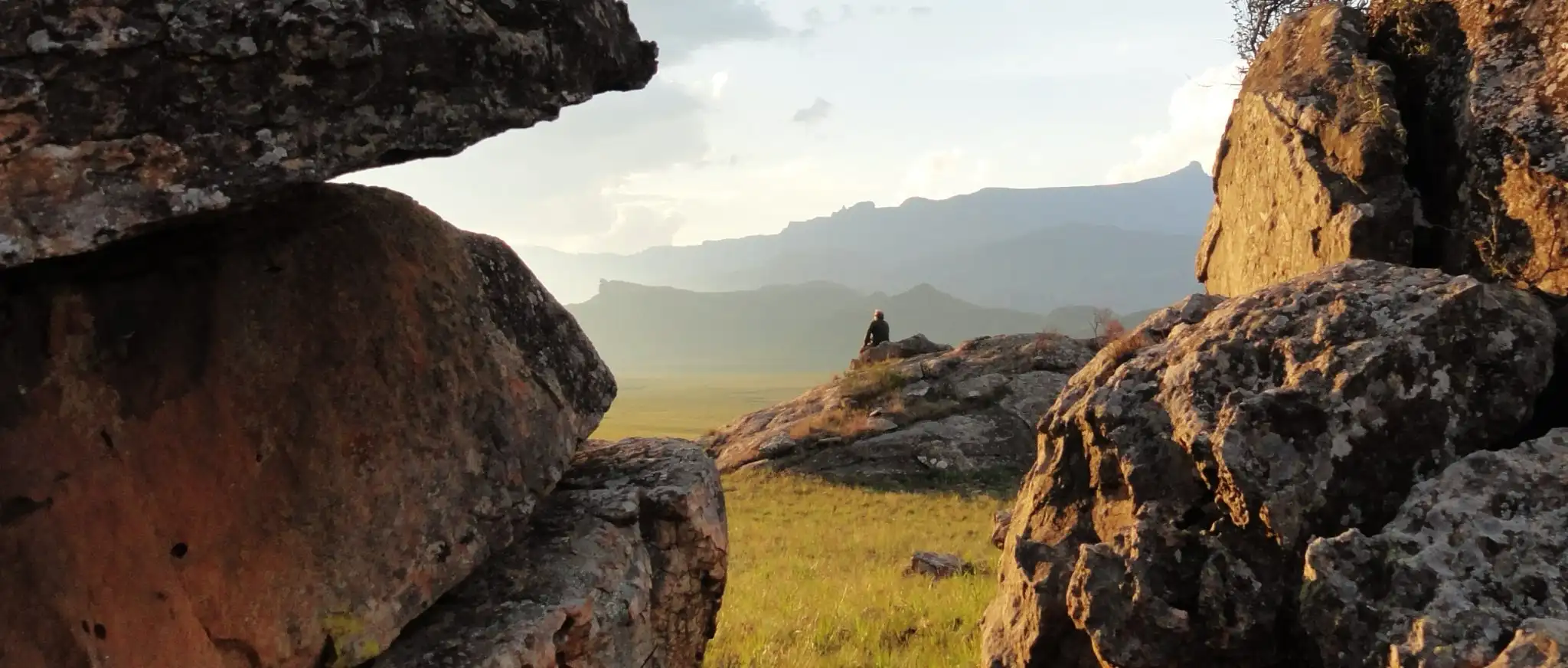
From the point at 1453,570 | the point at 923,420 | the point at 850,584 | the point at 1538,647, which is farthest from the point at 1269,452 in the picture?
the point at 923,420

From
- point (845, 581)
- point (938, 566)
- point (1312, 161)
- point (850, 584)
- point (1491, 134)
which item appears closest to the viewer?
point (1491, 134)

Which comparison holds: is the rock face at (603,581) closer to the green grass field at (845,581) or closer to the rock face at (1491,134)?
the green grass field at (845,581)

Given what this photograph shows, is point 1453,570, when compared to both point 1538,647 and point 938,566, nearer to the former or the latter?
point 1538,647

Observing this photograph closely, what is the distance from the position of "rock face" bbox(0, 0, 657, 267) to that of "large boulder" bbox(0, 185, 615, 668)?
42cm

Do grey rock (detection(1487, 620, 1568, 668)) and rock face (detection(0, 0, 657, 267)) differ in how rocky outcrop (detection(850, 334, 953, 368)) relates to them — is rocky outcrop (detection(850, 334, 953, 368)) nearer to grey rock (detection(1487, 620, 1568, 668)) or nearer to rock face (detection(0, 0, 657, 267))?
rock face (detection(0, 0, 657, 267))

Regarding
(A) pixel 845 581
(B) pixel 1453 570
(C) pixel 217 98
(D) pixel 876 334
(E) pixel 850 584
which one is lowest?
(A) pixel 845 581

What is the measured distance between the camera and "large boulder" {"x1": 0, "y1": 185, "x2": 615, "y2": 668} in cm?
593

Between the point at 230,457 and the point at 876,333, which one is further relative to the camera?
the point at 876,333

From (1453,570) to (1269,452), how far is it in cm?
113

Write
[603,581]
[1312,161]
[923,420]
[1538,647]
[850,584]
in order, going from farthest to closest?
[923,420]
[850,584]
[1312,161]
[603,581]
[1538,647]

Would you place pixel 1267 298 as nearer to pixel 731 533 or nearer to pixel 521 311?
pixel 521 311

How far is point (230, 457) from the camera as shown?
603 cm

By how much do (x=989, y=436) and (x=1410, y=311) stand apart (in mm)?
25054

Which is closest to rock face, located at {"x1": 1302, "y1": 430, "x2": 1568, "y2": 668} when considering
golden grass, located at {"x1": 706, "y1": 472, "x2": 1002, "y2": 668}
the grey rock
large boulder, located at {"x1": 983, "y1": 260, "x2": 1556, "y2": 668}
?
the grey rock
